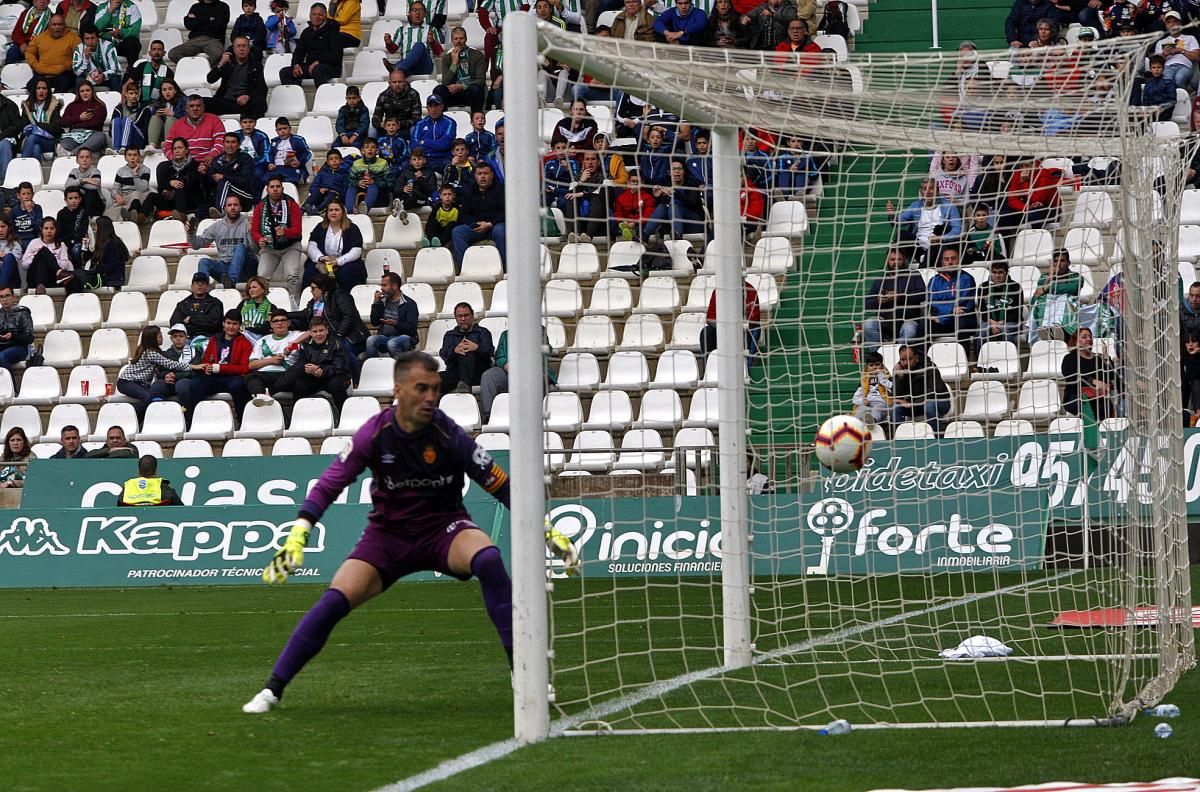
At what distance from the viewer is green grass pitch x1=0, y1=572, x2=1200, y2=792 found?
239 inches

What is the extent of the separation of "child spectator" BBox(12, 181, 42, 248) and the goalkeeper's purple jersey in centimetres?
1712

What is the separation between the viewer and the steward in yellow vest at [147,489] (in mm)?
18391

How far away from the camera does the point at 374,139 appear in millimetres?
24016

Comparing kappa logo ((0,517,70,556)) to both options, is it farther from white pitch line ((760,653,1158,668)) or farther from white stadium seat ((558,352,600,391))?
white pitch line ((760,653,1158,668))

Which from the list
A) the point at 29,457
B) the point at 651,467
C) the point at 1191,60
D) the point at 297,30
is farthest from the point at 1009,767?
the point at 297,30

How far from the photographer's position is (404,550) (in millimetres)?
7977

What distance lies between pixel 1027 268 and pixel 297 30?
18.6 meters

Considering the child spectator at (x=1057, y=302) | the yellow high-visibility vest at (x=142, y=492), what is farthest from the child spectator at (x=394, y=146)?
the child spectator at (x=1057, y=302)

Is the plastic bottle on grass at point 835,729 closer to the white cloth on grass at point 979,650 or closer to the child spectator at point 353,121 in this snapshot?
the white cloth on grass at point 979,650

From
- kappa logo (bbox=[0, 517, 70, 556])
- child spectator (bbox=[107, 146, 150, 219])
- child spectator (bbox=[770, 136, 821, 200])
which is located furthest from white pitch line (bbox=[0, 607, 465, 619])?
child spectator (bbox=[107, 146, 150, 219])

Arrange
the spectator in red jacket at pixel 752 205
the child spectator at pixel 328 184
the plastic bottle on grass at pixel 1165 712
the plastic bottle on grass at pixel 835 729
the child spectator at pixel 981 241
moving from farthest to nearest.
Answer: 1. the child spectator at pixel 328 184
2. the spectator in red jacket at pixel 752 205
3. the child spectator at pixel 981 241
4. the plastic bottle on grass at pixel 1165 712
5. the plastic bottle on grass at pixel 835 729

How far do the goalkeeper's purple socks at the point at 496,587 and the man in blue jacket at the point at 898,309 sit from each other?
3.27m

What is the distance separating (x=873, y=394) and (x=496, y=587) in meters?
5.59

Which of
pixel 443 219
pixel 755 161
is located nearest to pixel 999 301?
pixel 755 161
